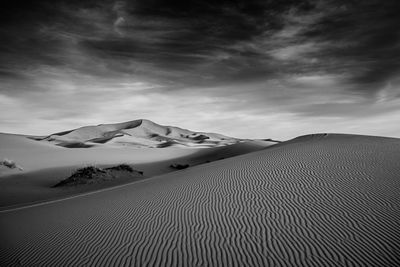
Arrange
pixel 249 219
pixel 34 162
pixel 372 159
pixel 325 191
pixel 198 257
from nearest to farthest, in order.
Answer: pixel 198 257, pixel 249 219, pixel 325 191, pixel 372 159, pixel 34 162

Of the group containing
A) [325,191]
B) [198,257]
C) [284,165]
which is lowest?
[198,257]

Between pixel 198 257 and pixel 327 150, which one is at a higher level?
pixel 327 150

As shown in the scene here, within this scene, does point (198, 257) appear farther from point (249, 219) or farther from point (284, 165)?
point (284, 165)

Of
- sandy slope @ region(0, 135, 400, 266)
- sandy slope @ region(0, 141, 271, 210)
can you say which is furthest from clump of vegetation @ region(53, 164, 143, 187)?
sandy slope @ region(0, 135, 400, 266)

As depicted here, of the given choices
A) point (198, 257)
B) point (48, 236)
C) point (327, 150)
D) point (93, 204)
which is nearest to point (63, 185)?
point (93, 204)

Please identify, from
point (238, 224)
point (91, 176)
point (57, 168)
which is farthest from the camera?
point (57, 168)

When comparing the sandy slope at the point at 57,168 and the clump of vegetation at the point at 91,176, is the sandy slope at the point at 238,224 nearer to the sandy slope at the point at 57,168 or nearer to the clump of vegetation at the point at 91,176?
the sandy slope at the point at 57,168

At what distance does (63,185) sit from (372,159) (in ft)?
56.6

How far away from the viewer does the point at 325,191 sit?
8.45 meters

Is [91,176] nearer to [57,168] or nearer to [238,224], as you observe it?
[57,168]

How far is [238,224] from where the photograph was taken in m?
6.59

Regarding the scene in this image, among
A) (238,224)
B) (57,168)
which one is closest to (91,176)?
(57,168)

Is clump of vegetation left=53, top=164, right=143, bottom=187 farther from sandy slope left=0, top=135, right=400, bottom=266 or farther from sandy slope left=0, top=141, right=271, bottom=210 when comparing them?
sandy slope left=0, top=135, right=400, bottom=266

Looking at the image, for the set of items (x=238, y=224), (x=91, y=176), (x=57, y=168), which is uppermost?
(x=57, y=168)
